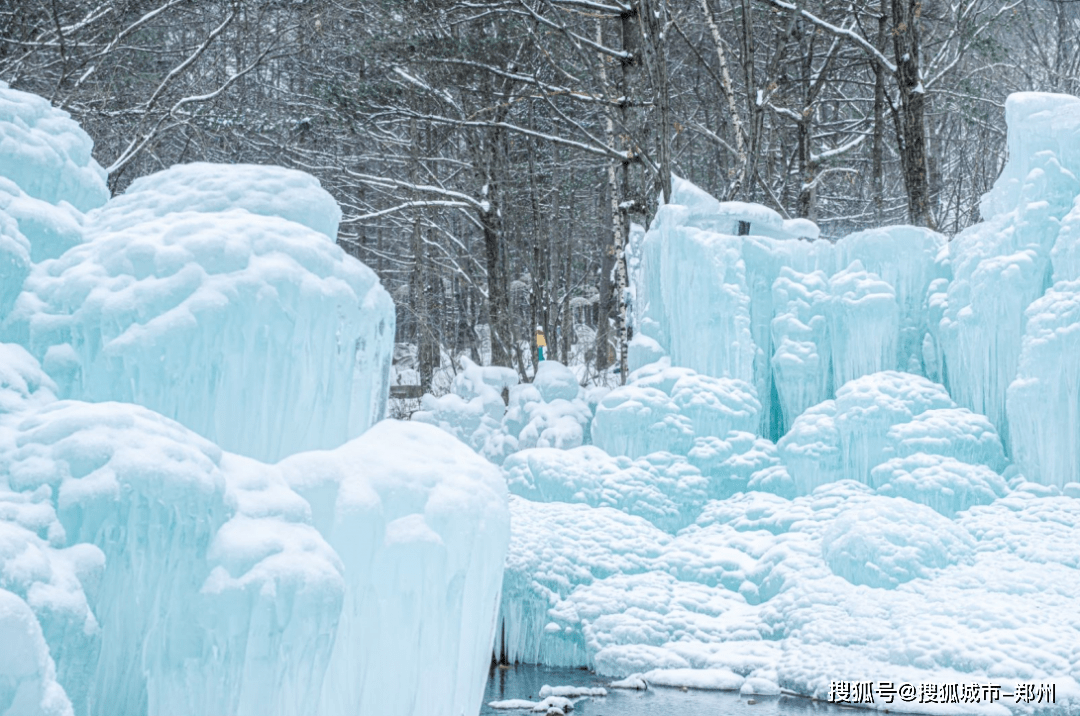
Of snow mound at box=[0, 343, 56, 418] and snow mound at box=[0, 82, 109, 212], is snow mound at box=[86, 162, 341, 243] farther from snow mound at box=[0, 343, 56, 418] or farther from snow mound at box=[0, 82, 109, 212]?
snow mound at box=[0, 343, 56, 418]

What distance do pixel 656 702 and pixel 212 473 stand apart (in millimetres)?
4980

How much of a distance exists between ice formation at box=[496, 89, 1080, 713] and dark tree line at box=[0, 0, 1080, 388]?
81.0 inches

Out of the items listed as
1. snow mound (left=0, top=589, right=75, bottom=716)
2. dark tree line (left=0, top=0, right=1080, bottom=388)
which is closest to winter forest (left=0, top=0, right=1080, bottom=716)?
snow mound (left=0, top=589, right=75, bottom=716)

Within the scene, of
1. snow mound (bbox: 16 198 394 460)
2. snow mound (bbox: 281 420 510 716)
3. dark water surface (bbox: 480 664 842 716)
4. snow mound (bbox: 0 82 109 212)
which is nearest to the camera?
snow mound (bbox: 281 420 510 716)

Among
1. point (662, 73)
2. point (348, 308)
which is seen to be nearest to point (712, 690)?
point (348, 308)

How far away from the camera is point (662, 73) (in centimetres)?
1330

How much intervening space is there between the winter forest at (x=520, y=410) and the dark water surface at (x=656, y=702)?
0.19ft

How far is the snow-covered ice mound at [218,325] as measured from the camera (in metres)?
4.87

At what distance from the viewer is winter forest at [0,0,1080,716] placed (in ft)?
11.7

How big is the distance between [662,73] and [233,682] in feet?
36.5

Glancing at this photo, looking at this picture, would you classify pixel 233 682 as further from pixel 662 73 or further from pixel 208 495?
pixel 662 73

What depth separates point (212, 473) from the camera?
12.0 ft

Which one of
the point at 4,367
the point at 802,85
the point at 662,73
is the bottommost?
the point at 4,367

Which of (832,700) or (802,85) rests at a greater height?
(802,85)
